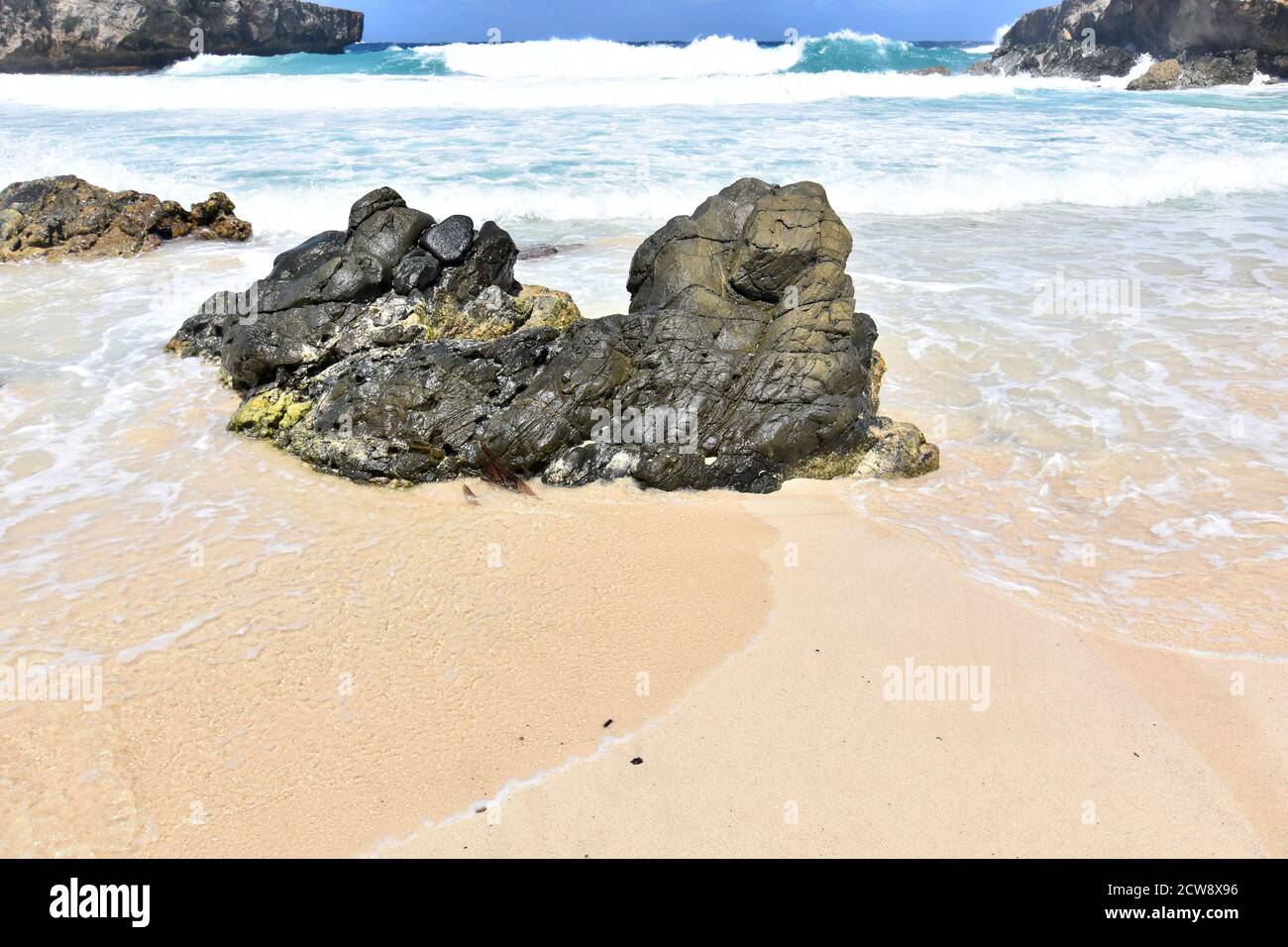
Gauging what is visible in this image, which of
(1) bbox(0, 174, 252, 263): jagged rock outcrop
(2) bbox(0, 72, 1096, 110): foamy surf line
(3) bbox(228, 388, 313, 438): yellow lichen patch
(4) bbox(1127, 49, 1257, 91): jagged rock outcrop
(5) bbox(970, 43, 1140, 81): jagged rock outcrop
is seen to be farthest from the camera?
(5) bbox(970, 43, 1140, 81): jagged rock outcrop

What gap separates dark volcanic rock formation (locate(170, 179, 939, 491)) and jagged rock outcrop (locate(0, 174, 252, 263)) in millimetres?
5716

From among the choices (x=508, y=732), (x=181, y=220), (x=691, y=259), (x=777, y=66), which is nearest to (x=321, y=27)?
(x=777, y=66)

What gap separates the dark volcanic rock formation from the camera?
5719 mm

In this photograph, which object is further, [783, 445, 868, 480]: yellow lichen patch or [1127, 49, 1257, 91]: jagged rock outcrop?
[1127, 49, 1257, 91]: jagged rock outcrop

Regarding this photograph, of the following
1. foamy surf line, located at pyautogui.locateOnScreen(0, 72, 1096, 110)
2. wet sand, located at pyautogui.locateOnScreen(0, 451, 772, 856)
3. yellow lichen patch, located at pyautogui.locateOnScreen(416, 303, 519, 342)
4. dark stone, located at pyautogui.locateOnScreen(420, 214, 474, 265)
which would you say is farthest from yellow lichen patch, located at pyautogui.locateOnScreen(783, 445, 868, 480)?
foamy surf line, located at pyautogui.locateOnScreen(0, 72, 1096, 110)

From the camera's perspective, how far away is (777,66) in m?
44.6

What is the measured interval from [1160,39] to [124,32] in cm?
4787

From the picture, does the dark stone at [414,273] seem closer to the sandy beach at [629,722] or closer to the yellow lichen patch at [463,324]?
the yellow lichen patch at [463,324]

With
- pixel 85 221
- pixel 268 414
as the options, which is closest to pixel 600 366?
pixel 268 414

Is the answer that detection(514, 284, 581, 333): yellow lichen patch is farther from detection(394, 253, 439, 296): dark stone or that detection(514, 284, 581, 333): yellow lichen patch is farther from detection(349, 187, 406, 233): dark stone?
detection(349, 187, 406, 233): dark stone

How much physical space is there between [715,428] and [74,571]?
12.5ft

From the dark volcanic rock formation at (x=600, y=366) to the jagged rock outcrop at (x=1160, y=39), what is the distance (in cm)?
3637

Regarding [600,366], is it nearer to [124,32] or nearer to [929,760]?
[929,760]
